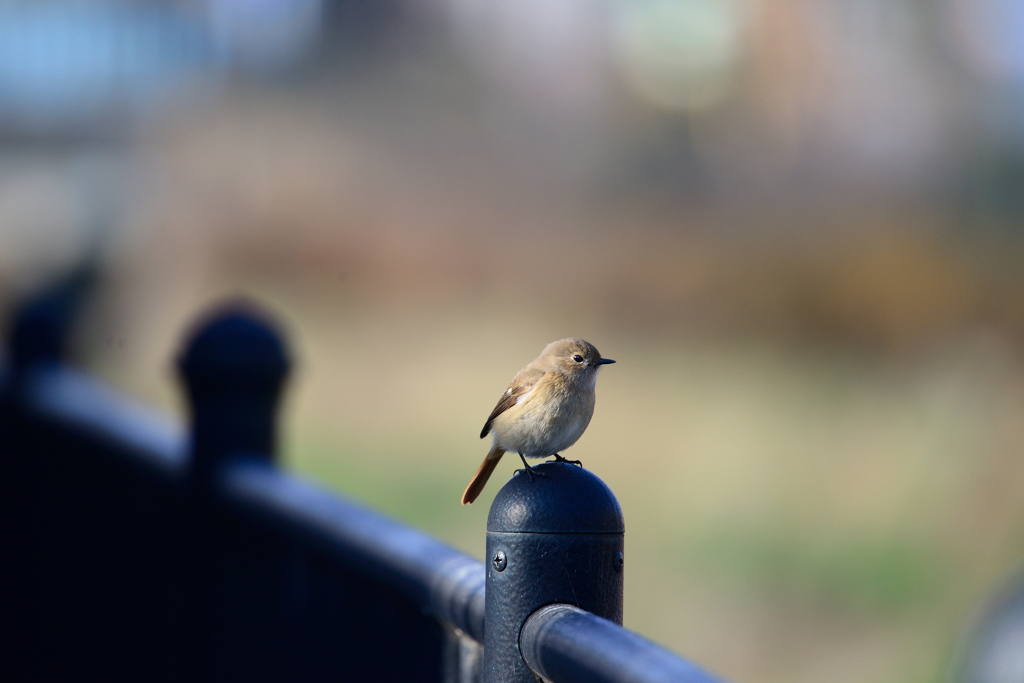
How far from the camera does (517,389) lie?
2.38 m

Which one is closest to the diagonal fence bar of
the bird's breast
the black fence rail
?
the black fence rail

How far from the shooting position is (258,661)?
2621 mm

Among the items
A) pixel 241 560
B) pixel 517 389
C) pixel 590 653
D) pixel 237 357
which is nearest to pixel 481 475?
pixel 517 389

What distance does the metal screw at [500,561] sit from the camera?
4.78 feet

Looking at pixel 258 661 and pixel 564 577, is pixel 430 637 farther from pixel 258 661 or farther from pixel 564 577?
pixel 258 661

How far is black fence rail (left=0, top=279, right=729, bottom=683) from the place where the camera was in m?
1.43

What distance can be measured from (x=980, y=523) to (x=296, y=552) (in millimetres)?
6456

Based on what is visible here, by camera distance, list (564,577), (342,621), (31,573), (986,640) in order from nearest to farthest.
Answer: (564,577) < (342,621) < (31,573) < (986,640)

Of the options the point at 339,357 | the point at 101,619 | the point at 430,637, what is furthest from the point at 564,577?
the point at 339,357

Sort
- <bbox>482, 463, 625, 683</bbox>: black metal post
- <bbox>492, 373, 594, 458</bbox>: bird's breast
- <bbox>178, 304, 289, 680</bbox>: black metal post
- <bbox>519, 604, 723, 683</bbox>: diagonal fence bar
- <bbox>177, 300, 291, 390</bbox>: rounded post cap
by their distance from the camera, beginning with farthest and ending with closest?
<bbox>177, 300, 291, 390</bbox>: rounded post cap, <bbox>178, 304, 289, 680</bbox>: black metal post, <bbox>492, 373, 594, 458</bbox>: bird's breast, <bbox>482, 463, 625, 683</bbox>: black metal post, <bbox>519, 604, 723, 683</bbox>: diagonal fence bar

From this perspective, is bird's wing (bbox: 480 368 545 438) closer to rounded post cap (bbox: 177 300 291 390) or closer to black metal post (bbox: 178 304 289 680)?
black metal post (bbox: 178 304 289 680)

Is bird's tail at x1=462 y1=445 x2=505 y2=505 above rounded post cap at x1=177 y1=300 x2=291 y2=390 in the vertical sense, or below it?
below

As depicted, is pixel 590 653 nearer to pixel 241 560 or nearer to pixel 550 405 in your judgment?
pixel 550 405

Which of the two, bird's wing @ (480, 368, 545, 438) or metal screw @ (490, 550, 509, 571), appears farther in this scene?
bird's wing @ (480, 368, 545, 438)
